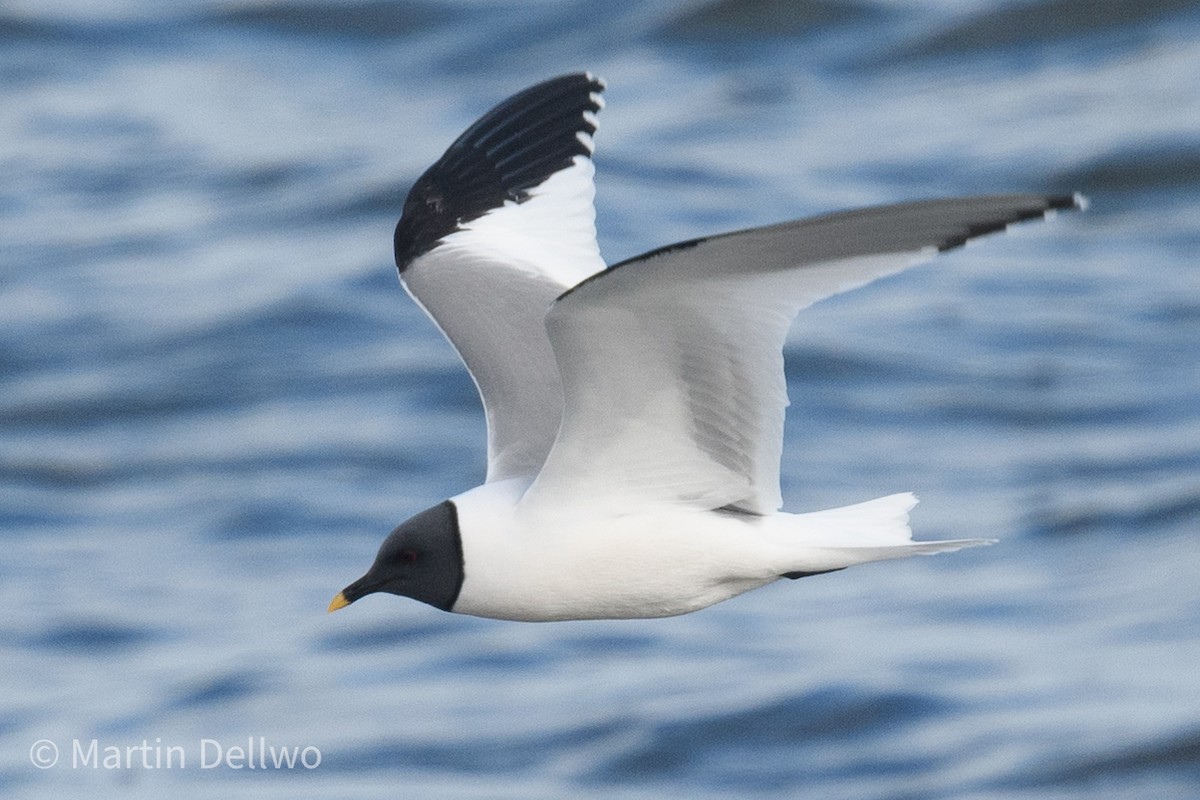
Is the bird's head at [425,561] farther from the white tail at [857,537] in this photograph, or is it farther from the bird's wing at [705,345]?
the white tail at [857,537]

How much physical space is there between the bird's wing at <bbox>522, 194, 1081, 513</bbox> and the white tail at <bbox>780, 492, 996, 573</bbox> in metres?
0.12

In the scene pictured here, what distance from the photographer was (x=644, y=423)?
15.9ft

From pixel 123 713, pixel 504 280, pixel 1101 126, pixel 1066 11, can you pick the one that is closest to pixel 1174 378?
pixel 1101 126

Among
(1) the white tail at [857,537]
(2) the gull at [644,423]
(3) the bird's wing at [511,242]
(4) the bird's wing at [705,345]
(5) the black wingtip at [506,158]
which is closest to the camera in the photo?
(4) the bird's wing at [705,345]

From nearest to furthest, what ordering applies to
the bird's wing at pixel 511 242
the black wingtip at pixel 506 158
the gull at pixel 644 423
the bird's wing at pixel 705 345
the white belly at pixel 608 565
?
the bird's wing at pixel 705 345 → the gull at pixel 644 423 → the white belly at pixel 608 565 → the bird's wing at pixel 511 242 → the black wingtip at pixel 506 158

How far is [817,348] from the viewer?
17.1m

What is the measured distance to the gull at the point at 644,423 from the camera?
4.16 metres

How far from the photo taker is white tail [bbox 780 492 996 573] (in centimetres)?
478

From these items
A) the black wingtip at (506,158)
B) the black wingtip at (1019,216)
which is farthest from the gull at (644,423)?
the black wingtip at (506,158)

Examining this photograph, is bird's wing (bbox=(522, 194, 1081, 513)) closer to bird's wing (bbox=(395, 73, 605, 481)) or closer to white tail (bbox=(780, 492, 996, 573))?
white tail (bbox=(780, 492, 996, 573))

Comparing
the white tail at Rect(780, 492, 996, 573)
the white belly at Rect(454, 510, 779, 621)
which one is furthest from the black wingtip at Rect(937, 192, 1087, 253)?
the white belly at Rect(454, 510, 779, 621)

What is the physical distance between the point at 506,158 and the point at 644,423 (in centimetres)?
154

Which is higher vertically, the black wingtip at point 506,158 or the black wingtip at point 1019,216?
the black wingtip at point 506,158

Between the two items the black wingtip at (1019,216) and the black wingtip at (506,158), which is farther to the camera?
the black wingtip at (506,158)
